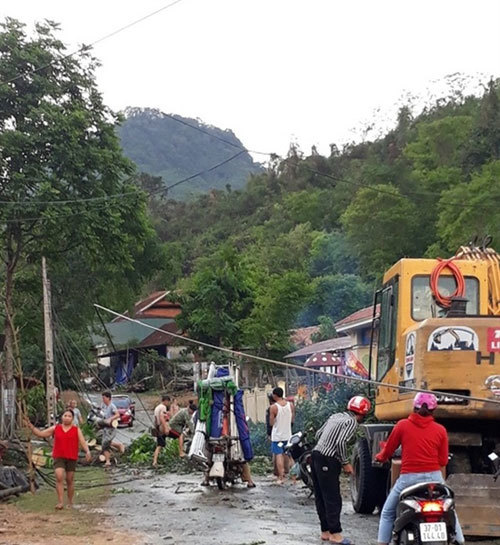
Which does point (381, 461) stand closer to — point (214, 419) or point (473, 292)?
point (473, 292)

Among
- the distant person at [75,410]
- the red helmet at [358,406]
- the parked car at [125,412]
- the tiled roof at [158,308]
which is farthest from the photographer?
the tiled roof at [158,308]

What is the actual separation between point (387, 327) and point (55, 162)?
1957cm

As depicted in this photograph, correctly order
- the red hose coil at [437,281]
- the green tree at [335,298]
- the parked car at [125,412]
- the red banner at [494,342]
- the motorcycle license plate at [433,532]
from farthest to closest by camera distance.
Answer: the green tree at [335,298] < the parked car at [125,412] < the red hose coil at [437,281] < the red banner at [494,342] < the motorcycle license plate at [433,532]

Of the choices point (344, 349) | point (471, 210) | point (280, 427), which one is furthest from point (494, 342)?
point (471, 210)

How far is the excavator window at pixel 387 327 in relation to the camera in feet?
40.4

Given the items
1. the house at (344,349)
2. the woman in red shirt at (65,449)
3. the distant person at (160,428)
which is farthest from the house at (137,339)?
the woman in red shirt at (65,449)

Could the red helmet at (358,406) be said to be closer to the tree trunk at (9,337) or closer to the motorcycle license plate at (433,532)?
the motorcycle license plate at (433,532)

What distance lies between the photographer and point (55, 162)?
30109 mm

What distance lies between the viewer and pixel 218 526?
1199 centimetres

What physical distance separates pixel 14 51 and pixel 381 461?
77.7 ft

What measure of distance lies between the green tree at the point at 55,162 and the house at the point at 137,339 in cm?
2874

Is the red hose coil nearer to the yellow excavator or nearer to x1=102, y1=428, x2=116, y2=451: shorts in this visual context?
the yellow excavator

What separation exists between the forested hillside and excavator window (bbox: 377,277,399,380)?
82.7 feet

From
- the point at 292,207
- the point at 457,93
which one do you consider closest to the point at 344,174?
the point at 292,207
